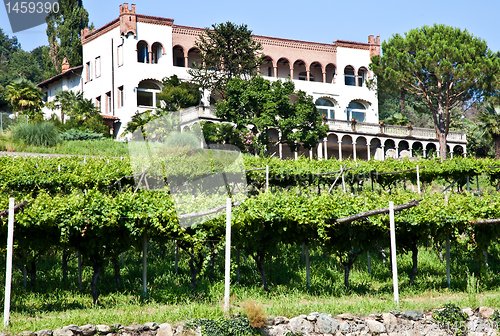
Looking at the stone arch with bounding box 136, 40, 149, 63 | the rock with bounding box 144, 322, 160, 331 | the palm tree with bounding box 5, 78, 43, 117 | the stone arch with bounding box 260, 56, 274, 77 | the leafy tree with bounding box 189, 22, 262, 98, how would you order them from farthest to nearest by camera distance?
the stone arch with bounding box 260, 56, 274, 77 → the stone arch with bounding box 136, 40, 149, 63 → the palm tree with bounding box 5, 78, 43, 117 → the leafy tree with bounding box 189, 22, 262, 98 → the rock with bounding box 144, 322, 160, 331

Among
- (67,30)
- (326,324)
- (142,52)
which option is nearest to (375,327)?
(326,324)

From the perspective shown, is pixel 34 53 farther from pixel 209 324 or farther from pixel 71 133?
pixel 209 324

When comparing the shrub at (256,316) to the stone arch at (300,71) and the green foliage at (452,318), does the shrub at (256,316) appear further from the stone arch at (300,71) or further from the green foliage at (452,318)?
the stone arch at (300,71)

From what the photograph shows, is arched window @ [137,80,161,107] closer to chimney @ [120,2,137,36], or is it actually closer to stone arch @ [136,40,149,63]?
stone arch @ [136,40,149,63]

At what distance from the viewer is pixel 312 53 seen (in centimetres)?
4041

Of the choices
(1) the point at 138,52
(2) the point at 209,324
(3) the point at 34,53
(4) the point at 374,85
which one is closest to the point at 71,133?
(1) the point at 138,52

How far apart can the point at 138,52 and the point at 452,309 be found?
97.9 feet

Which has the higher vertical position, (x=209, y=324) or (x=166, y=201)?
(x=166, y=201)

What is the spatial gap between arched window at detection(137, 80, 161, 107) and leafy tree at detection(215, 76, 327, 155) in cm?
787

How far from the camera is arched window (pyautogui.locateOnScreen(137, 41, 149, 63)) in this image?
1423 inches

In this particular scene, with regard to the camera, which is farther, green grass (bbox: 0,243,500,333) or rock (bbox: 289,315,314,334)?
green grass (bbox: 0,243,500,333)

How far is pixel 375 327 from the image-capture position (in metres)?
9.88

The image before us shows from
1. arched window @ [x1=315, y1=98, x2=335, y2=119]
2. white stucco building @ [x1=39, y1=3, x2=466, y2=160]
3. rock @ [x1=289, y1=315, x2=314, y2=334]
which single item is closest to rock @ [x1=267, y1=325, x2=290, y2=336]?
rock @ [x1=289, y1=315, x2=314, y2=334]

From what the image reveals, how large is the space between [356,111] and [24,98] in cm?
2237
